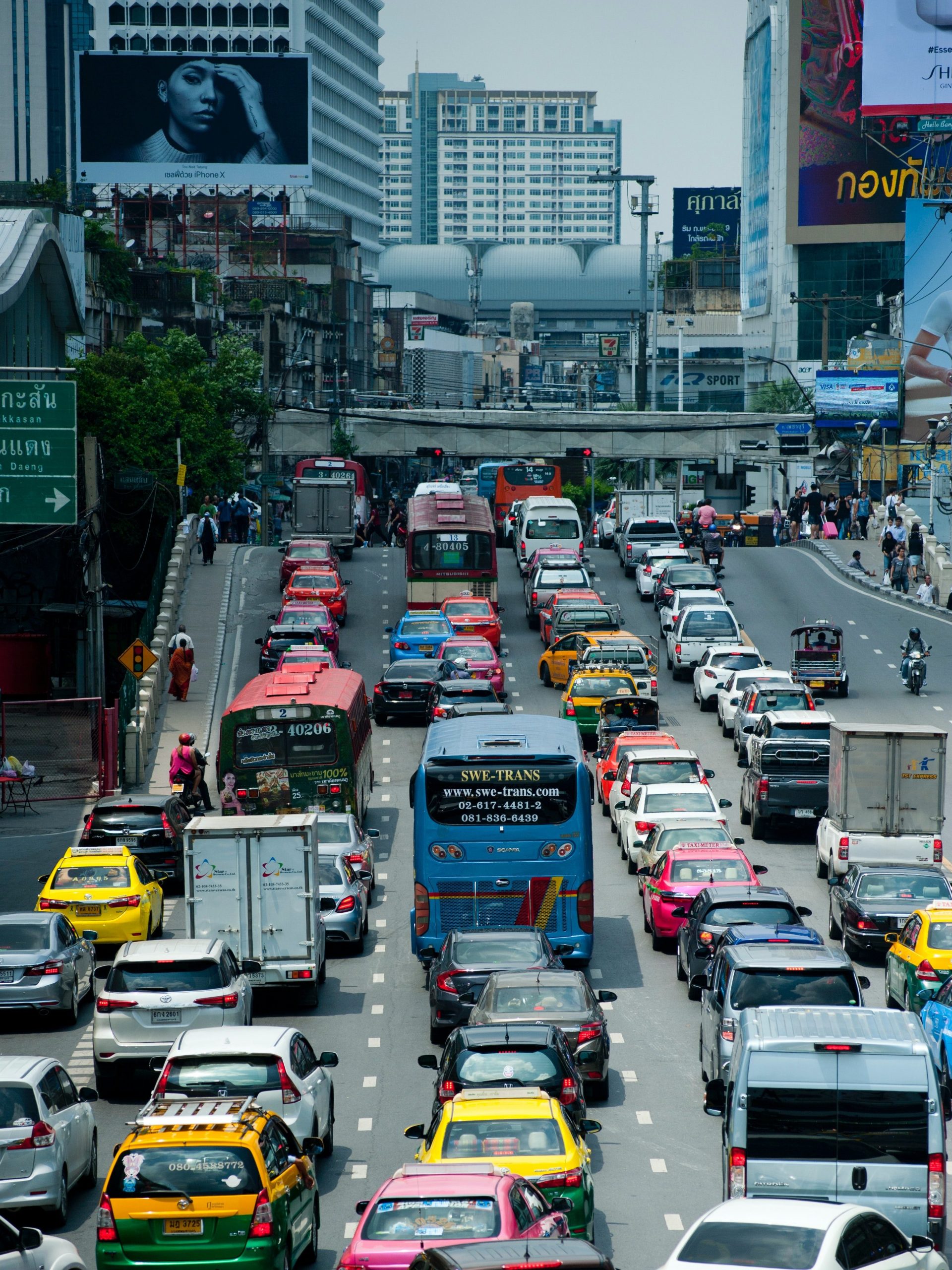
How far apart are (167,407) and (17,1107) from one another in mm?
49459

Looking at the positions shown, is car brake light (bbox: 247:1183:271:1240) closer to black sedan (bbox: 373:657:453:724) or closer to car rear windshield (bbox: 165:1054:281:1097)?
car rear windshield (bbox: 165:1054:281:1097)

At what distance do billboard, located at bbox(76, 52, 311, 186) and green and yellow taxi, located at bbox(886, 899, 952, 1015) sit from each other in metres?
97.1

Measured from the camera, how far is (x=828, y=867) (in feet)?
90.6

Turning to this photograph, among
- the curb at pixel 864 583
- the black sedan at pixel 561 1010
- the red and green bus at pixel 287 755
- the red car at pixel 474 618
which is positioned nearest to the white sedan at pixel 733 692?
the red car at pixel 474 618

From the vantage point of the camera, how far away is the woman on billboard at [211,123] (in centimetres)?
11056

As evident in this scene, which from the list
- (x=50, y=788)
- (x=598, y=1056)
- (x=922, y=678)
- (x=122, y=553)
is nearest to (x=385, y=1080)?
(x=598, y=1056)

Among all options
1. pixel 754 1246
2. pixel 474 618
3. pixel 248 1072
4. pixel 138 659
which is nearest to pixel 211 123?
pixel 474 618

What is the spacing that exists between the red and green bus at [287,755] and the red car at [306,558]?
992 inches

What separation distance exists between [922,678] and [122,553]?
3248 cm

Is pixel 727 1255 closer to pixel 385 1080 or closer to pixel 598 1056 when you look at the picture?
pixel 598 1056

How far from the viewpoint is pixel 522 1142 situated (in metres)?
13.7

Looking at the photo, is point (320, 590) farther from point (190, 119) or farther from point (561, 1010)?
point (190, 119)

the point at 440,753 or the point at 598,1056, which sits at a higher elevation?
the point at 440,753

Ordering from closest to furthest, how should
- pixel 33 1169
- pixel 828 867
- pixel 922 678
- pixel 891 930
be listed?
1. pixel 33 1169
2. pixel 891 930
3. pixel 828 867
4. pixel 922 678
